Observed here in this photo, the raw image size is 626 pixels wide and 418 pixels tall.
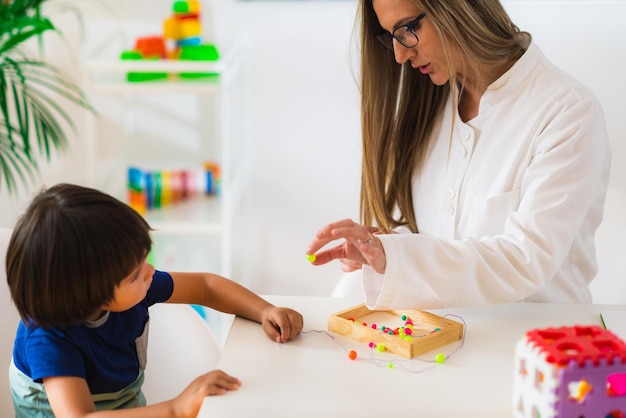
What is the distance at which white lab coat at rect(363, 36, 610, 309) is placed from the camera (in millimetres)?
1318

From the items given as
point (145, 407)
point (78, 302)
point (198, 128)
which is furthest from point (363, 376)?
point (198, 128)

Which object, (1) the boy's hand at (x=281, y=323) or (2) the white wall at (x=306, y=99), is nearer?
(1) the boy's hand at (x=281, y=323)

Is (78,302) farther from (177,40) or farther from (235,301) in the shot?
(177,40)

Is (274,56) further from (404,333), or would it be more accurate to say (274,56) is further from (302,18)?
(404,333)

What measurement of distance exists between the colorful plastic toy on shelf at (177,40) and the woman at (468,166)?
3.05 feet

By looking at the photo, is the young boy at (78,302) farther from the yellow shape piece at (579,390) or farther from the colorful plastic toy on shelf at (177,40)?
the colorful plastic toy on shelf at (177,40)

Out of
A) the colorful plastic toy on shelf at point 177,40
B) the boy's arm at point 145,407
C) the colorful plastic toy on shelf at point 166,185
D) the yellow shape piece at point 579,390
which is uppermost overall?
the colorful plastic toy on shelf at point 177,40

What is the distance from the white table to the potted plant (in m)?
1.46

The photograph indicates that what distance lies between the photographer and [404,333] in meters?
1.26

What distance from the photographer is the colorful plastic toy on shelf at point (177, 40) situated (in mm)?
2570

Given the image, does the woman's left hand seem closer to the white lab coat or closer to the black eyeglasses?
the white lab coat

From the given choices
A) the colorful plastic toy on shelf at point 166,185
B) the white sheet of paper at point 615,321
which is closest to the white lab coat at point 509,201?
the white sheet of paper at point 615,321

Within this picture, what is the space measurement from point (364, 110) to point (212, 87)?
0.80m

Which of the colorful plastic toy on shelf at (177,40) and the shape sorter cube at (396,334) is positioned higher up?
the colorful plastic toy on shelf at (177,40)
